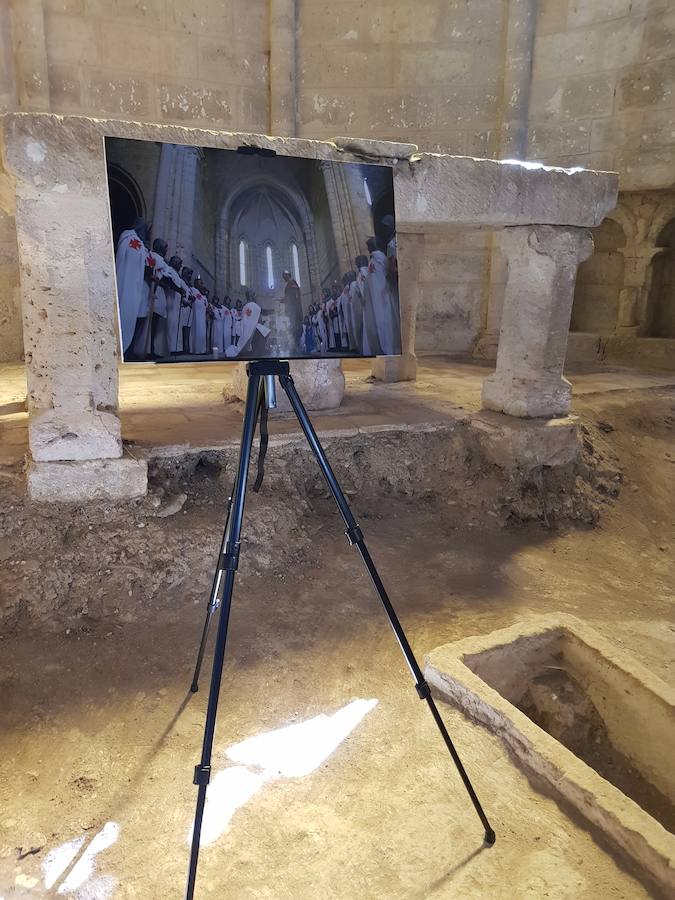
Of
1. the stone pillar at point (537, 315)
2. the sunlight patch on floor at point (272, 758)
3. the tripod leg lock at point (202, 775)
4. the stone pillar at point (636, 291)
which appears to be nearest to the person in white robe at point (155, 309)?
the tripod leg lock at point (202, 775)

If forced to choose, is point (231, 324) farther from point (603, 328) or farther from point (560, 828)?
point (603, 328)

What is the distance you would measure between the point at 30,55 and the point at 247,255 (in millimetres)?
7162

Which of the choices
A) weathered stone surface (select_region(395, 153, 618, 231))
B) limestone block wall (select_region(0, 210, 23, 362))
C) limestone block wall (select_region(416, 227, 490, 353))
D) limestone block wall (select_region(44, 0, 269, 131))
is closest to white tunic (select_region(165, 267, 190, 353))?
weathered stone surface (select_region(395, 153, 618, 231))

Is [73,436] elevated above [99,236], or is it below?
below

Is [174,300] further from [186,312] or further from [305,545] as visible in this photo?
[305,545]

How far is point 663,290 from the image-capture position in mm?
9398

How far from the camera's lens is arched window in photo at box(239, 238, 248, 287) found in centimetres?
225

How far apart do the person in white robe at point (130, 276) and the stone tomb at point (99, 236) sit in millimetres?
1499

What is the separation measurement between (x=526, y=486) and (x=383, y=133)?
6.21 meters

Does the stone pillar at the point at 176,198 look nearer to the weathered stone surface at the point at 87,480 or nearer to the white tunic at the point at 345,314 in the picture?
the white tunic at the point at 345,314

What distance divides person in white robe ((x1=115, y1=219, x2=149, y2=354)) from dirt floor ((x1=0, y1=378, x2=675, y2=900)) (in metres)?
1.69

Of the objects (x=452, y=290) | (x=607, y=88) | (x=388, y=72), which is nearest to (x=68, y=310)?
(x=452, y=290)

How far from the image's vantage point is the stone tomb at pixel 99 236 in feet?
11.1

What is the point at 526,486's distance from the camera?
16.5 ft
